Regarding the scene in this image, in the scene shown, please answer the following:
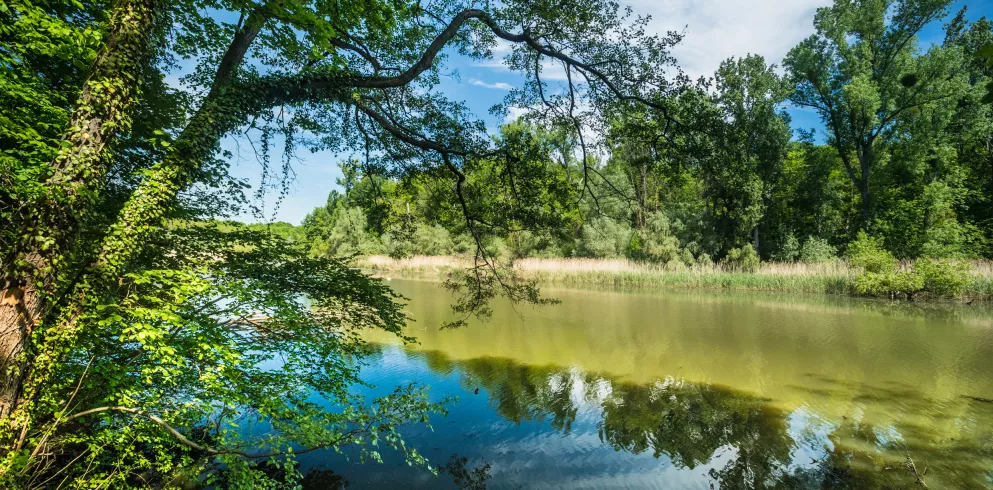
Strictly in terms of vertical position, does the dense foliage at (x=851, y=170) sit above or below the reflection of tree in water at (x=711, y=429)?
above

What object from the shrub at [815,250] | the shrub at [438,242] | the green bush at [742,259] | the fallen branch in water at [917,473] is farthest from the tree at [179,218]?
the shrub at [815,250]

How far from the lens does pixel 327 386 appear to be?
4.06 metres

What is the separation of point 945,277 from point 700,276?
790 centimetres

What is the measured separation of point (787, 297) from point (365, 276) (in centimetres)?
1749

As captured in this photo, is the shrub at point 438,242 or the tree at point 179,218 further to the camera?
the shrub at point 438,242

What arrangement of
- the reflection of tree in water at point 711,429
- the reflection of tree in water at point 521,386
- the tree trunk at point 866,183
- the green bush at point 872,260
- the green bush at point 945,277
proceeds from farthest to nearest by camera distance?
the tree trunk at point 866,183
the green bush at point 872,260
the green bush at point 945,277
the reflection of tree in water at point 521,386
the reflection of tree in water at point 711,429

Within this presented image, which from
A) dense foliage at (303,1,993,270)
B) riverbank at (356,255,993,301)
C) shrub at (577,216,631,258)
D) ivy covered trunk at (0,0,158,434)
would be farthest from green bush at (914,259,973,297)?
ivy covered trunk at (0,0,158,434)

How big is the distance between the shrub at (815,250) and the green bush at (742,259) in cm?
298

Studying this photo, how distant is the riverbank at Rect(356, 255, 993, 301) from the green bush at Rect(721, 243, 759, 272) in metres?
0.44

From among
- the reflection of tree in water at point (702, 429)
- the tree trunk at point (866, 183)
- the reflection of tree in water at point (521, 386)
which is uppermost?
the tree trunk at point (866, 183)

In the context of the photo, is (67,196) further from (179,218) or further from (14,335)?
(179,218)

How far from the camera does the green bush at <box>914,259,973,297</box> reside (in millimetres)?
13859

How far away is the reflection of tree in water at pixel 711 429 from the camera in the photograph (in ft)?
14.8

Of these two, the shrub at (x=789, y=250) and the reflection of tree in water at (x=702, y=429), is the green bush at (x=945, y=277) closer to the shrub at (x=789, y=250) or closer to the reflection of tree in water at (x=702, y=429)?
the shrub at (x=789, y=250)
